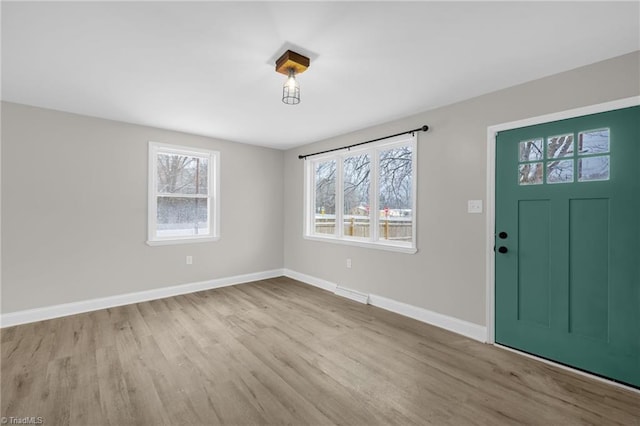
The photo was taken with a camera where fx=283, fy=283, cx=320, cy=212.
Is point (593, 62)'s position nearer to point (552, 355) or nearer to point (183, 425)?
point (552, 355)

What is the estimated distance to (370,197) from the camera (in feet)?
13.1

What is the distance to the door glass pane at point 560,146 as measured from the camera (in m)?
2.37

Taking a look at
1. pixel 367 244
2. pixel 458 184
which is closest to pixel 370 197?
pixel 367 244

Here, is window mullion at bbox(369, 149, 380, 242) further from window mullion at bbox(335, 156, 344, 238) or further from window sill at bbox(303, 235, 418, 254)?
window mullion at bbox(335, 156, 344, 238)

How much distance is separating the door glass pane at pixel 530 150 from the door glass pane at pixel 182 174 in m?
4.24

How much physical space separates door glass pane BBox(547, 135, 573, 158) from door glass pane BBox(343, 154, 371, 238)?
2042mm

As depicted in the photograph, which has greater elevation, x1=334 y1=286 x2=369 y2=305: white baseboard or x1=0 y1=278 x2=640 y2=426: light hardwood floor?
x1=334 y1=286 x2=369 y2=305: white baseboard

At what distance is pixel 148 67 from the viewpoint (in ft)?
7.71

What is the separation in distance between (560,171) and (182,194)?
4.61 meters

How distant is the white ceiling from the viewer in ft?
5.57

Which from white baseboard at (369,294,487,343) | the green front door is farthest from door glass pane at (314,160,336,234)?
the green front door

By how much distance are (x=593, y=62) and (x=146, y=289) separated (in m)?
5.40

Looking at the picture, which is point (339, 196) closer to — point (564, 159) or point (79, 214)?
point (564, 159)

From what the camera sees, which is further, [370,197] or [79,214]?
[370,197]
